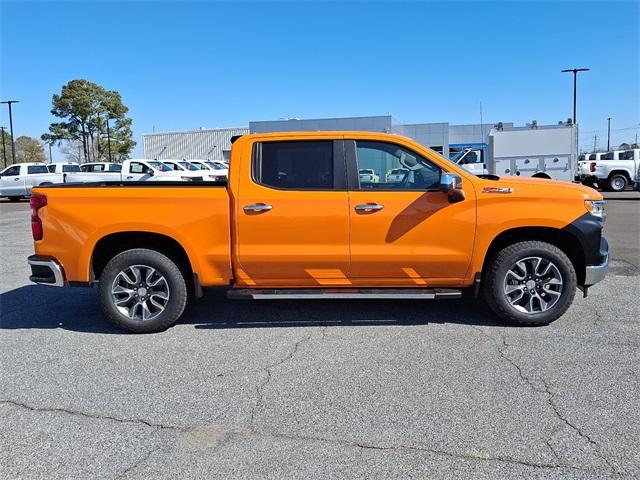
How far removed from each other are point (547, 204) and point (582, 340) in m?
1.29

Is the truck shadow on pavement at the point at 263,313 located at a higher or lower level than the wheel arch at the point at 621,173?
lower

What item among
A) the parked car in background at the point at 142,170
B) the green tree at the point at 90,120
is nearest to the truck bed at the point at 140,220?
the parked car in background at the point at 142,170

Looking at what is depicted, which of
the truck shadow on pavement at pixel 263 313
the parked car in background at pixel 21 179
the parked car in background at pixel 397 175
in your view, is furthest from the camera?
the parked car in background at pixel 21 179

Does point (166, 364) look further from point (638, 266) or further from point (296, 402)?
point (638, 266)

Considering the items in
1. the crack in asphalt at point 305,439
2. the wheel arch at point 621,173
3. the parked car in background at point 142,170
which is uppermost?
the parked car in background at point 142,170

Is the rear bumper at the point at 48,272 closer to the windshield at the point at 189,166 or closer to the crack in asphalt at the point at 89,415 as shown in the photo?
the crack in asphalt at the point at 89,415

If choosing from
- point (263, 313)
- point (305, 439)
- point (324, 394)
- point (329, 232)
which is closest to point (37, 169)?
point (263, 313)

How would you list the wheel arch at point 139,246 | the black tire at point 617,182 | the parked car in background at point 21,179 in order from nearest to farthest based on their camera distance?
the wheel arch at point 139,246 < the black tire at point 617,182 < the parked car in background at point 21,179

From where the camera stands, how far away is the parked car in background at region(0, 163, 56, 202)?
2594 cm

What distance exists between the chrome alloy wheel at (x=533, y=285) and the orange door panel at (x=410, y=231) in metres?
0.52

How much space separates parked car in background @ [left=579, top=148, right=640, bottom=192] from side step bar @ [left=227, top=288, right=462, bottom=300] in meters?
23.8

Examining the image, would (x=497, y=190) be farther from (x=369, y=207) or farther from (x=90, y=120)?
(x=90, y=120)

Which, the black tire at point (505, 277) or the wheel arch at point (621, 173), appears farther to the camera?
the wheel arch at point (621, 173)

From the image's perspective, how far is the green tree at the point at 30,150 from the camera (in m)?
69.3
